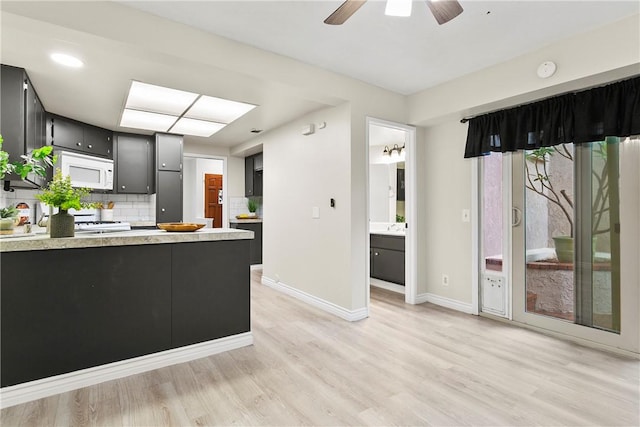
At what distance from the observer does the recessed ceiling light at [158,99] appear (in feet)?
10.5

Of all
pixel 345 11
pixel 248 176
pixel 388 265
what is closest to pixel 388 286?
pixel 388 265

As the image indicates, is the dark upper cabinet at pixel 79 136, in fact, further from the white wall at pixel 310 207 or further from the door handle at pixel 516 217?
the door handle at pixel 516 217

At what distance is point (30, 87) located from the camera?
2.95 m

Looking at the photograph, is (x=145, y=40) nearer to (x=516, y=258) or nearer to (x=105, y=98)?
(x=105, y=98)

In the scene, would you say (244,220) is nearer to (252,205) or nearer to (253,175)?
(252,205)

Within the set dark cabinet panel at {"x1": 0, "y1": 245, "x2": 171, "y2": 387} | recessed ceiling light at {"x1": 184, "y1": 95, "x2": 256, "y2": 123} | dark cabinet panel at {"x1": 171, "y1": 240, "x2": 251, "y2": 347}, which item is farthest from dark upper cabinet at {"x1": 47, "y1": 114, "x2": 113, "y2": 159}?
dark cabinet panel at {"x1": 171, "y1": 240, "x2": 251, "y2": 347}

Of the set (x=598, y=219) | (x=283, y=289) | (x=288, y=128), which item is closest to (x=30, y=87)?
(x=288, y=128)

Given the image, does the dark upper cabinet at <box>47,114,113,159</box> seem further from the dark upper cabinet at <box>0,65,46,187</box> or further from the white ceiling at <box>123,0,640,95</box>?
the white ceiling at <box>123,0,640,95</box>

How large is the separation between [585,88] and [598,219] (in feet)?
3.48

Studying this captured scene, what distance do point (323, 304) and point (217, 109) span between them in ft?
8.28

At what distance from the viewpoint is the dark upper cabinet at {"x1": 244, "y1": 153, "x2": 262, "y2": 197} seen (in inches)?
241

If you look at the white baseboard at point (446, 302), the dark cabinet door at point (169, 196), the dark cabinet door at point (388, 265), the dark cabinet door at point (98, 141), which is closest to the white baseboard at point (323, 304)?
the white baseboard at point (446, 302)

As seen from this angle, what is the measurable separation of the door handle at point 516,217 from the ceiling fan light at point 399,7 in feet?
7.53

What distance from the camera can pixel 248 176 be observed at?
646cm
